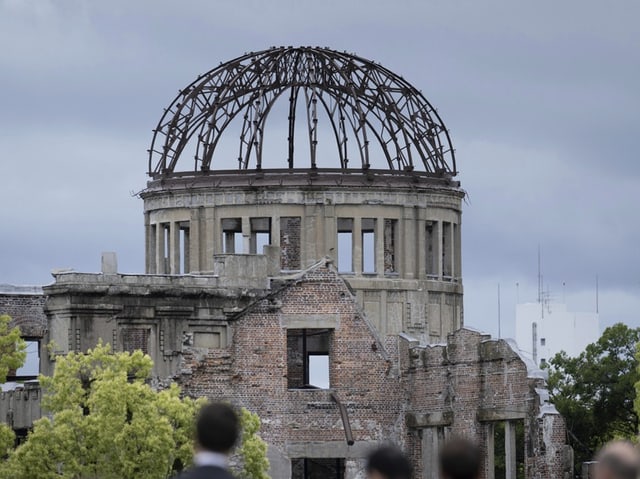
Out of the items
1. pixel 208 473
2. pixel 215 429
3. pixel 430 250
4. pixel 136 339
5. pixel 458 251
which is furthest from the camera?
pixel 458 251

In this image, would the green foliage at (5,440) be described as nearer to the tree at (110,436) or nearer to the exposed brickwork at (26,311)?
the tree at (110,436)

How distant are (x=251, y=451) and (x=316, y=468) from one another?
10.1 metres

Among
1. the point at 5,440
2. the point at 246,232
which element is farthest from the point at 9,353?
the point at 246,232

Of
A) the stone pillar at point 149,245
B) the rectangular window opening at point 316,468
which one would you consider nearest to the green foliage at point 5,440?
the rectangular window opening at point 316,468

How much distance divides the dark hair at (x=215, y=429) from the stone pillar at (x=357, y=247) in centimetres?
4890

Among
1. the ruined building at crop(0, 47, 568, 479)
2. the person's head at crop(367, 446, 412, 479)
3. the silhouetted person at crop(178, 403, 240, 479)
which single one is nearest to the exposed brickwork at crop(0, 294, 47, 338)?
the ruined building at crop(0, 47, 568, 479)

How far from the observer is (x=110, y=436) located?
1708 inches

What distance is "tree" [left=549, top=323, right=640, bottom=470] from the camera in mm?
67625

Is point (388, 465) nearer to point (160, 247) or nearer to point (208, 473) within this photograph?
point (208, 473)

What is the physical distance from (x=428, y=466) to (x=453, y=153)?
15475 millimetres

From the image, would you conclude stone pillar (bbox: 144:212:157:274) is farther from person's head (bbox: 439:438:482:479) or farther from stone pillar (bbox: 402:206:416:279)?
person's head (bbox: 439:438:482:479)

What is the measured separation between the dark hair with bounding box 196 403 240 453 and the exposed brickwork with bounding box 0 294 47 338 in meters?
45.2

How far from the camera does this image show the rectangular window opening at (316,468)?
2101 inches

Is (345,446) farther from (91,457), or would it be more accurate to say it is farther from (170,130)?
(170,130)
